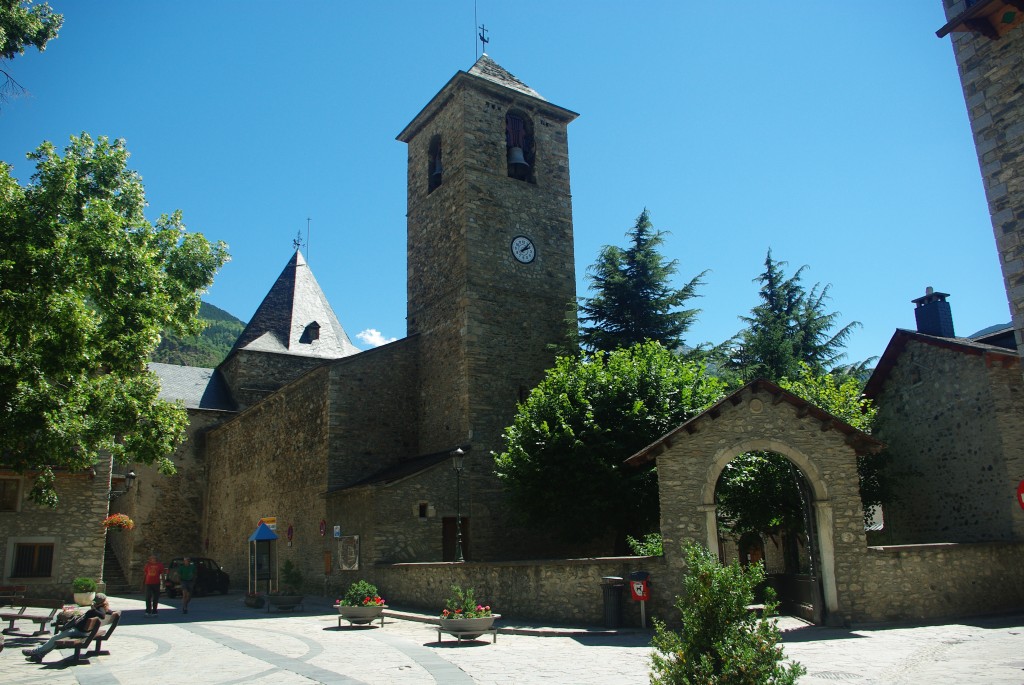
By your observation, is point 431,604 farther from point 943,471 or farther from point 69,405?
point 943,471

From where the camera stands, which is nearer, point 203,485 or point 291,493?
point 291,493

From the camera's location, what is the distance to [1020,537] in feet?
50.2

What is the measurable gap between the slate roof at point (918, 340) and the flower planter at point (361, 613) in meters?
13.4

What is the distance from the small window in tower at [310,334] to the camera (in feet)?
116

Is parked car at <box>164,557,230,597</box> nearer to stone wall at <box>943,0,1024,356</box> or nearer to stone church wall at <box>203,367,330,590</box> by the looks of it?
stone church wall at <box>203,367,330,590</box>

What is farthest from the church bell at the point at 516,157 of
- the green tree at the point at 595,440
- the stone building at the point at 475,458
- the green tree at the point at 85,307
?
the green tree at the point at 85,307

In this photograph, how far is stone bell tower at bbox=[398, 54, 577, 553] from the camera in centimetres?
2272

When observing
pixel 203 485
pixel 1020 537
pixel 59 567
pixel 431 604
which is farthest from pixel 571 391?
pixel 203 485

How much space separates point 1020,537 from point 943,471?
96.8 inches

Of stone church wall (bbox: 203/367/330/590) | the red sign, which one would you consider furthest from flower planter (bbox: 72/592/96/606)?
the red sign

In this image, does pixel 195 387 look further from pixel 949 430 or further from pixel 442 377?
pixel 949 430

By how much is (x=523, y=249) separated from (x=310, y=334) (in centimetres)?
1491

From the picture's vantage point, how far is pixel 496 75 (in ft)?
87.9

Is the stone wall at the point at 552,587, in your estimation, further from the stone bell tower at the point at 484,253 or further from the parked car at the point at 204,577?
the parked car at the point at 204,577
